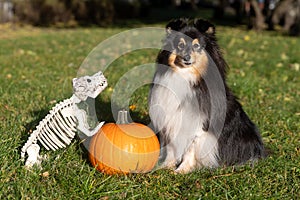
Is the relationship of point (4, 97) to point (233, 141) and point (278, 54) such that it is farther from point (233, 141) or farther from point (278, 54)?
point (278, 54)

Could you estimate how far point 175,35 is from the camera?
3252mm

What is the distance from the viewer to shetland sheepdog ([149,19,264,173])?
10.4ft

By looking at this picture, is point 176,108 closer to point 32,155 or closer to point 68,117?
point 68,117

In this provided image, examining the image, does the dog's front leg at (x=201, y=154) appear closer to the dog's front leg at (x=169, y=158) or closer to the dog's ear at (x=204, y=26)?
the dog's front leg at (x=169, y=158)

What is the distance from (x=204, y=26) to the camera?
10.7 ft

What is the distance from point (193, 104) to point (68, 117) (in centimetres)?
98

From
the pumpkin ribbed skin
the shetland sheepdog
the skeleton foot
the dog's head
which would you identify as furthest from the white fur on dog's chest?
the skeleton foot

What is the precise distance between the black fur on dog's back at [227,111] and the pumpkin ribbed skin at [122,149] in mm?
506

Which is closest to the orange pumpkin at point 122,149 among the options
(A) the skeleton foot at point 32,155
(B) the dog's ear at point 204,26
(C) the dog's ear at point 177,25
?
(A) the skeleton foot at point 32,155

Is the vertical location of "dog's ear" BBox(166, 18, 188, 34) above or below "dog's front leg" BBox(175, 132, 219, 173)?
above

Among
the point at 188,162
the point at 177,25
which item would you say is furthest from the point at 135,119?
the point at 177,25

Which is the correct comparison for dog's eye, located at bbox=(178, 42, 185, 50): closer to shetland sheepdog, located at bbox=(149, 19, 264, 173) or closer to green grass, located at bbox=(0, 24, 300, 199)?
shetland sheepdog, located at bbox=(149, 19, 264, 173)

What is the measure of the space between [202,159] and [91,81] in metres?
1.18

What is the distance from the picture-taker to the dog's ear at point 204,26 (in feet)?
10.7
